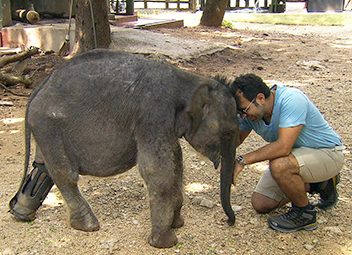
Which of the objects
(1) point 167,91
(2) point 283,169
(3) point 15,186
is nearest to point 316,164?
(2) point 283,169

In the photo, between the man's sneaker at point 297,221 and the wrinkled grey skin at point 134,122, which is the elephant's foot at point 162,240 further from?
the man's sneaker at point 297,221

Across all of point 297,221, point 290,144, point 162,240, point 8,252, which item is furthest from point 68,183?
point 297,221

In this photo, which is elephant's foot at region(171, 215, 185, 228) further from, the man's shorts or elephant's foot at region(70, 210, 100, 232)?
the man's shorts

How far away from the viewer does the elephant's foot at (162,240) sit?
416cm

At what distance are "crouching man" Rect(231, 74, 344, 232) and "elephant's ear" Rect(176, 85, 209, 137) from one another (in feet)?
0.89

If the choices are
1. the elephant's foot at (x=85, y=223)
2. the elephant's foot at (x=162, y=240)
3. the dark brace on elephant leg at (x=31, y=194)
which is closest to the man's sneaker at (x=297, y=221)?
the elephant's foot at (x=162, y=240)

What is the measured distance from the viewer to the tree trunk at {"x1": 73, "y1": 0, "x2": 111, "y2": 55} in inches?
366

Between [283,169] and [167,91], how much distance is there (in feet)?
3.49

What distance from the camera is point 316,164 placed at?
428 cm

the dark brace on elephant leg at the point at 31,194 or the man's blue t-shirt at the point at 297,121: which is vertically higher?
the man's blue t-shirt at the point at 297,121

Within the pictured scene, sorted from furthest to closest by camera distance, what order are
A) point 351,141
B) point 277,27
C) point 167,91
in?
point 277,27 < point 351,141 < point 167,91

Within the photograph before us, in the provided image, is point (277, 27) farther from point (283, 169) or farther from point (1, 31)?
point (283, 169)

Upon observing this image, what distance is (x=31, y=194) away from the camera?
4523 mm

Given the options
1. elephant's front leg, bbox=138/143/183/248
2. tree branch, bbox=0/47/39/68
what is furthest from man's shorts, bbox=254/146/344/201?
tree branch, bbox=0/47/39/68
